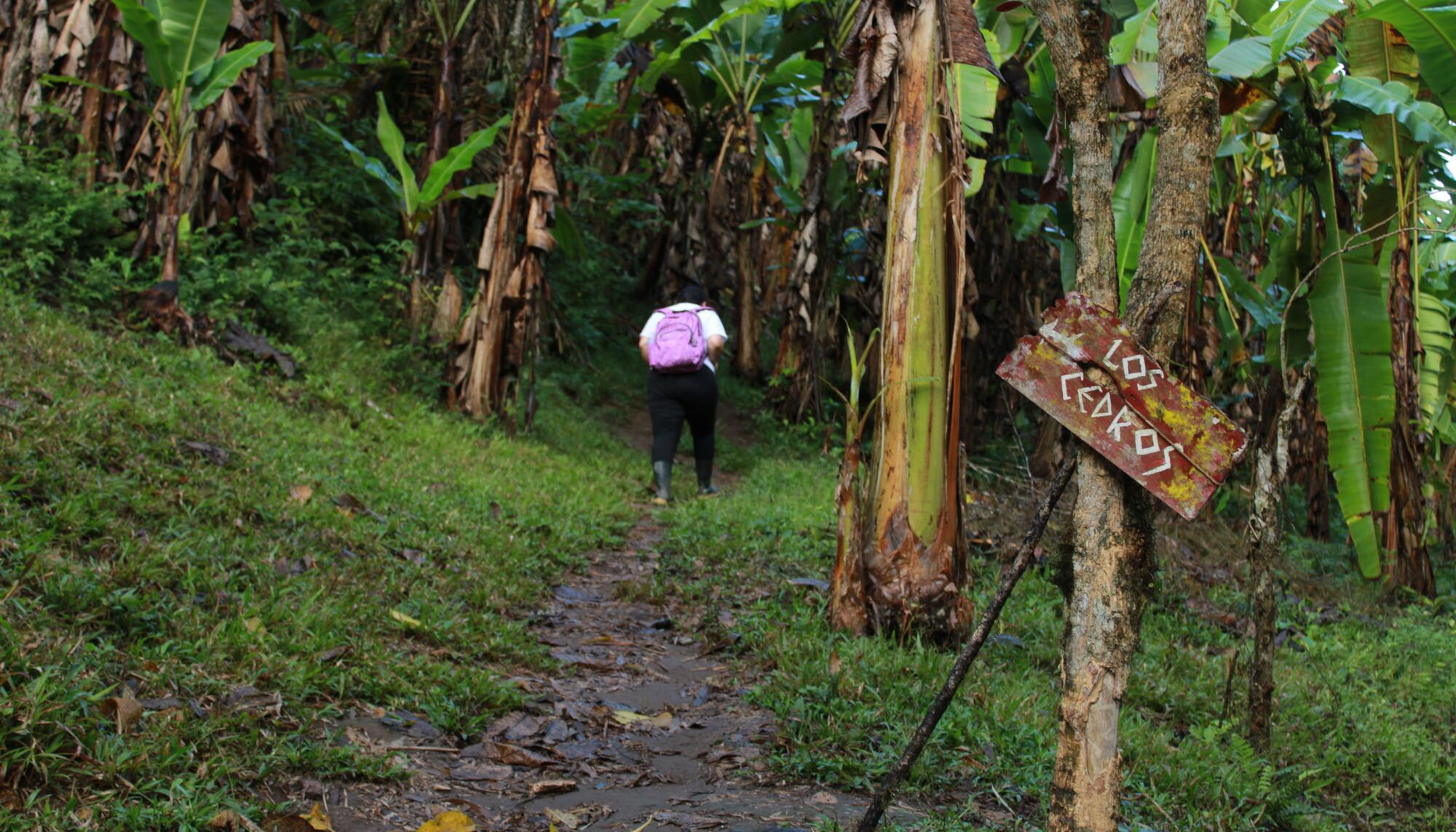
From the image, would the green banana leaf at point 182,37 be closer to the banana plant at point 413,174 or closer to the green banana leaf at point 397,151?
the banana plant at point 413,174

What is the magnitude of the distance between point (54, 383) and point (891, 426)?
4.08 meters

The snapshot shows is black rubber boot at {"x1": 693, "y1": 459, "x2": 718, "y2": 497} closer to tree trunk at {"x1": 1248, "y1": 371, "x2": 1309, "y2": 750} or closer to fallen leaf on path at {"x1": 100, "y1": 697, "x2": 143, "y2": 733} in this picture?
tree trunk at {"x1": 1248, "y1": 371, "x2": 1309, "y2": 750}

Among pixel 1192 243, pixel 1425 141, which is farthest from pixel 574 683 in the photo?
pixel 1425 141

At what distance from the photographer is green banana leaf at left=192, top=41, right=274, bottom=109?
737 cm

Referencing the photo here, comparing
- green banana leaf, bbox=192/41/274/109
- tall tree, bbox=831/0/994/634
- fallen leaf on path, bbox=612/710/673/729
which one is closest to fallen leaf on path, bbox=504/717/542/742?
fallen leaf on path, bbox=612/710/673/729

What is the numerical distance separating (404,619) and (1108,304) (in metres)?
3.01

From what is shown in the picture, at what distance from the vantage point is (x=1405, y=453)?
21.9 feet

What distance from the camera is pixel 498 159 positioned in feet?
35.5

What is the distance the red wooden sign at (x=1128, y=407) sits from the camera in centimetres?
207

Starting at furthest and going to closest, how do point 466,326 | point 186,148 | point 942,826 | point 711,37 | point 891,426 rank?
point 711,37, point 466,326, point 186,148, point 891,426, point 942,826

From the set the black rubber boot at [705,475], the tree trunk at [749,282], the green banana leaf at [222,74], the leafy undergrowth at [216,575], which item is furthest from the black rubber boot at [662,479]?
the tree trunk at [749,282]

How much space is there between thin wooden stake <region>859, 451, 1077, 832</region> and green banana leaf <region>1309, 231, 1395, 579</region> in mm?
3442

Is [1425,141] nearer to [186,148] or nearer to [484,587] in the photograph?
[484,587]

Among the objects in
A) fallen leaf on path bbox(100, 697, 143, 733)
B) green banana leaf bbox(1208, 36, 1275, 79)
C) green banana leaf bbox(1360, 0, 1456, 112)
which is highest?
green banana leaf bbox(1360, 0, 1456, 112)
